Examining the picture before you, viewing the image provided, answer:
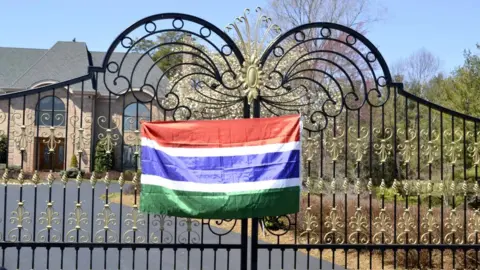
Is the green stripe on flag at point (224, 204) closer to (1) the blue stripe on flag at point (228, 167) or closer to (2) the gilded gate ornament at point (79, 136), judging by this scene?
(1) the blue stripe on flag at point (228, 167)

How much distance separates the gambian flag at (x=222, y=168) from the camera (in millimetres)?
4723

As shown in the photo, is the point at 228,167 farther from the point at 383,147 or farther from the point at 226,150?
the point at 383,147

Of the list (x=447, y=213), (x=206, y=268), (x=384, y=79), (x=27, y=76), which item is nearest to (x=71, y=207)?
(x=206, y=268)

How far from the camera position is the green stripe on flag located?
470cm

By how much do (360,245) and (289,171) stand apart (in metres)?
1.06

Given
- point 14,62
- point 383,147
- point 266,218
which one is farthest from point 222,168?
point 14,62

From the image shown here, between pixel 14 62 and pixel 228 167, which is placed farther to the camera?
pixel 14 62

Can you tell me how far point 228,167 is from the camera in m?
4.78

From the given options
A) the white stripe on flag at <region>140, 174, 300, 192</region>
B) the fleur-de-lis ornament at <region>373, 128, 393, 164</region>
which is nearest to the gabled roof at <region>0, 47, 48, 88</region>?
the white stripe on flag at <region>140, 174, 300, 192</region>

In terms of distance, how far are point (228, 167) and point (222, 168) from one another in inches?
2.3

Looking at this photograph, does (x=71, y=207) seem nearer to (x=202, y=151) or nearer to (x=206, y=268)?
(x=206, y=268)

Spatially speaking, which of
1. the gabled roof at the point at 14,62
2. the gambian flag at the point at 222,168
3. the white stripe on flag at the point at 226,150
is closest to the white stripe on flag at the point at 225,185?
the gambian flag at the point at 222,168

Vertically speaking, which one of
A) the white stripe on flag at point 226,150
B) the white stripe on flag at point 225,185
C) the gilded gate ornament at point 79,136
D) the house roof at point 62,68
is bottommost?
the white stripe on flag at point 225,185

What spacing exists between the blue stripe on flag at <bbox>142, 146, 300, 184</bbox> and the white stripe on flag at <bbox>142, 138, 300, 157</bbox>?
0.10 ft
